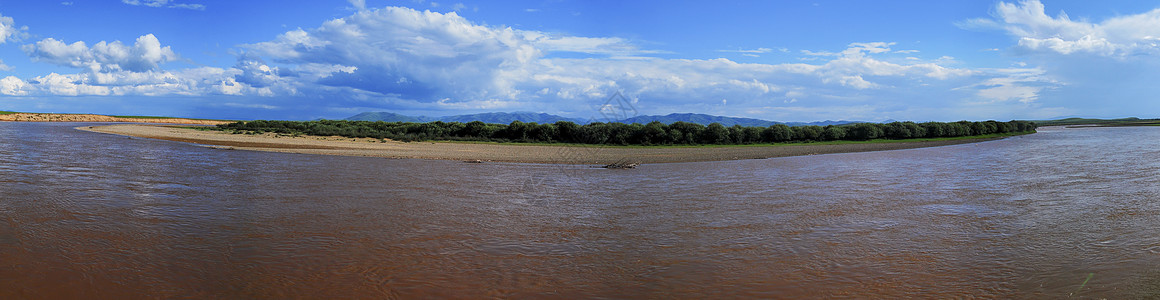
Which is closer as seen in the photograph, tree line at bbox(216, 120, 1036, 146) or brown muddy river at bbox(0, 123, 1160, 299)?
brown muddy river at bbox(0, 123, 1160, 299)

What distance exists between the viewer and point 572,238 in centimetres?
713

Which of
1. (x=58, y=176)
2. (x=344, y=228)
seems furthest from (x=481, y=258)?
(x=58, y=176)

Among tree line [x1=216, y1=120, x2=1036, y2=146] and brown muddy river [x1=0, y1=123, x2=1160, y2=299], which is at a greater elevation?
tree line [x1=216, y1=120, x2=1036, y2=146]

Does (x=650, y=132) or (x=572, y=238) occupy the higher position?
(x=650, y=132)

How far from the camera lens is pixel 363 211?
9016mm

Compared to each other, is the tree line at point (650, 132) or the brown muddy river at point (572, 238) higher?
the tree line at point (650, 132)

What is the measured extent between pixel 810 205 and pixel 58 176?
16.9 meters

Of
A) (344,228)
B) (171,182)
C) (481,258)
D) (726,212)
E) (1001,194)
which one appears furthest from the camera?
(171,182)

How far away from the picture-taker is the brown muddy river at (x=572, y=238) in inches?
200

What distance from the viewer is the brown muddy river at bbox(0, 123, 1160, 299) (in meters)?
5.07

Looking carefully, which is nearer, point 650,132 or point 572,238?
point 572,238

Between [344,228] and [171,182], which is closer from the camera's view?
[344,228]

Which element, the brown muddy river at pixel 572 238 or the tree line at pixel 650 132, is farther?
the tree line at pixel 650 132

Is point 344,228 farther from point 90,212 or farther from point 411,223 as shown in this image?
point 90,212
